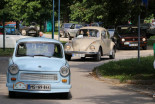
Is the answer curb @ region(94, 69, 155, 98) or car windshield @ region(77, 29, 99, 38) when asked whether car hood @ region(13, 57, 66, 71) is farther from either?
car windshield @ region(77, 29, 99, 38)

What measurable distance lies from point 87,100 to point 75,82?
4.09 meters

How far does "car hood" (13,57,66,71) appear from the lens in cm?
1180

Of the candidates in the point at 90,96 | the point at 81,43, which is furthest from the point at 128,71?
the point at 81,43

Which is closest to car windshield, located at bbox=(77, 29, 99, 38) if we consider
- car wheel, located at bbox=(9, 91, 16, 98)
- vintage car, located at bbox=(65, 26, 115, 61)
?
vintage car, located at bbox=(65, 26, 115, 61)

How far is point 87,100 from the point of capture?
39.5 ft

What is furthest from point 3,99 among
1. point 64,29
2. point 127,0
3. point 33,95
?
point 64,29

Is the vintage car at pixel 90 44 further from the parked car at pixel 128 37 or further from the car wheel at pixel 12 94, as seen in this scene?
the car wheel at pixel 12 94

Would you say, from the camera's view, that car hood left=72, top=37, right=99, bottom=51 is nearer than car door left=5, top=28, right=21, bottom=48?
Yes

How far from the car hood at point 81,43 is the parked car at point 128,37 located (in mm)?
9975

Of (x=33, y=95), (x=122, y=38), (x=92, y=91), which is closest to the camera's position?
(x=33, y=95)

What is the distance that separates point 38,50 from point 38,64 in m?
1.09

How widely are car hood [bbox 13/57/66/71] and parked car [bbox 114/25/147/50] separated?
2271 centimetres

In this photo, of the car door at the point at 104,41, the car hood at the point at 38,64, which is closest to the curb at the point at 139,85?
the car hood at the point at 38,64

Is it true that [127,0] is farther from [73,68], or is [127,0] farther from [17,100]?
[17,100]
